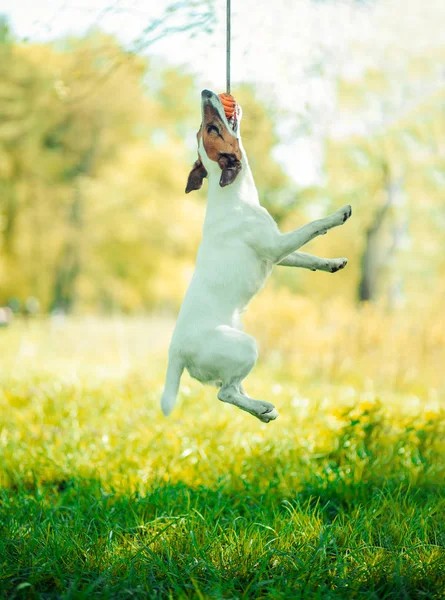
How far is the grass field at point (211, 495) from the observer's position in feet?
8.46

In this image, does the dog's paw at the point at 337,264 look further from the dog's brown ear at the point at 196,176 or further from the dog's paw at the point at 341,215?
the dog's brown ear at the point at 196,176

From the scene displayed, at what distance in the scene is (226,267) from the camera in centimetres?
228

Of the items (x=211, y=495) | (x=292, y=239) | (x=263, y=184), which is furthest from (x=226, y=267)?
(x=263, y=184)

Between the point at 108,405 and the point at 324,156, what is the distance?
9191 millimetres

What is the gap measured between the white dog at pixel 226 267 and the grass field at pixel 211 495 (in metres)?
0.80

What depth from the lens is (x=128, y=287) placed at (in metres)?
24.0

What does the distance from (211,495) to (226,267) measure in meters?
1.74

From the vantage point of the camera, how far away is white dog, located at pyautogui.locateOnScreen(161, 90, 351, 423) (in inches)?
88.4

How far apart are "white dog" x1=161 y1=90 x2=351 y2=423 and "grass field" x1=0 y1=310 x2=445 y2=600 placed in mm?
797

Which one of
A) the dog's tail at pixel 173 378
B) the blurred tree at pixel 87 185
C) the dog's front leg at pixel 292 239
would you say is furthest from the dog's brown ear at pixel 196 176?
the blurred tree at pixel 87 185

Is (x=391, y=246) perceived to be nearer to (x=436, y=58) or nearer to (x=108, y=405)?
(x=436, y=58)

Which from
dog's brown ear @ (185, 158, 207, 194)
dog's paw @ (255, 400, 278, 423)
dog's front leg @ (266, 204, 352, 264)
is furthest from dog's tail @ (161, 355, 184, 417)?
dog's brown ear @ (185, 158, 207, 194)

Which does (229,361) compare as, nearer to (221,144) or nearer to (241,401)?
(241,401)

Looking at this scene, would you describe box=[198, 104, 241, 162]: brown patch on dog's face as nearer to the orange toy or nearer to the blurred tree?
the orange toy
